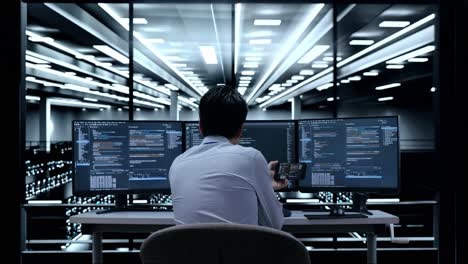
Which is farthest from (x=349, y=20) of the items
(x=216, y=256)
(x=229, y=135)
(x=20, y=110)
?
(x=216, y=256)

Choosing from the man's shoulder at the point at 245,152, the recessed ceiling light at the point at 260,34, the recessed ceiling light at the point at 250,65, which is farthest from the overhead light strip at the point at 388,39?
the man's shoulder at the point at 245,152

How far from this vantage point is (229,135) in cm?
166

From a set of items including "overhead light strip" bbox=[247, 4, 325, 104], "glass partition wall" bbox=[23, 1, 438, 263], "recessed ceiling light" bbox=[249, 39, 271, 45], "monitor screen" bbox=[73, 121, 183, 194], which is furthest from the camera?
"recessed ceiling light" bbox=[249, 39, 271, 45]

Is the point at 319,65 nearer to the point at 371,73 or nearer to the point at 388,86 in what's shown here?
the point at 371,73

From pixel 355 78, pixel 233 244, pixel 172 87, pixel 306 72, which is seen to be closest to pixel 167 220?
pixel 233 244

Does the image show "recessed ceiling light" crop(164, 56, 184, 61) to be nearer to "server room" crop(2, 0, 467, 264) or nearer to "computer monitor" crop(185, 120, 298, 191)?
"server room" crop(2, 0, 467, 264)

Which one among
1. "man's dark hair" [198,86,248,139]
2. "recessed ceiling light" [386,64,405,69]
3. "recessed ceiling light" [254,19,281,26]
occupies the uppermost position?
"recessed ceiling light" [386,64,405,69]

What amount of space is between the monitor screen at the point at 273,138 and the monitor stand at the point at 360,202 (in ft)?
1.48

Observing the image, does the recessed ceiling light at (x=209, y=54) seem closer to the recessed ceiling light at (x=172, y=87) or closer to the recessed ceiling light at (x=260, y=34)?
the recessed ceiling light at (x=260, y=34)

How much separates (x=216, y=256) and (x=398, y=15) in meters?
5.32

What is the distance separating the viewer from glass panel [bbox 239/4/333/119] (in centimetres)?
570

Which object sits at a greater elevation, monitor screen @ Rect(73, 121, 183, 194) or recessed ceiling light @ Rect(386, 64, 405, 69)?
recessed ceiling light @ Rect(386, 64, 405, 69)

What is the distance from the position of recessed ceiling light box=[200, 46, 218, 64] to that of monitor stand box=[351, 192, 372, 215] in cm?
521

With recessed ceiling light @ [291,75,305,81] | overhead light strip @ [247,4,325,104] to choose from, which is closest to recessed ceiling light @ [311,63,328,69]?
overhead light strip @ [247,4,325,104]
